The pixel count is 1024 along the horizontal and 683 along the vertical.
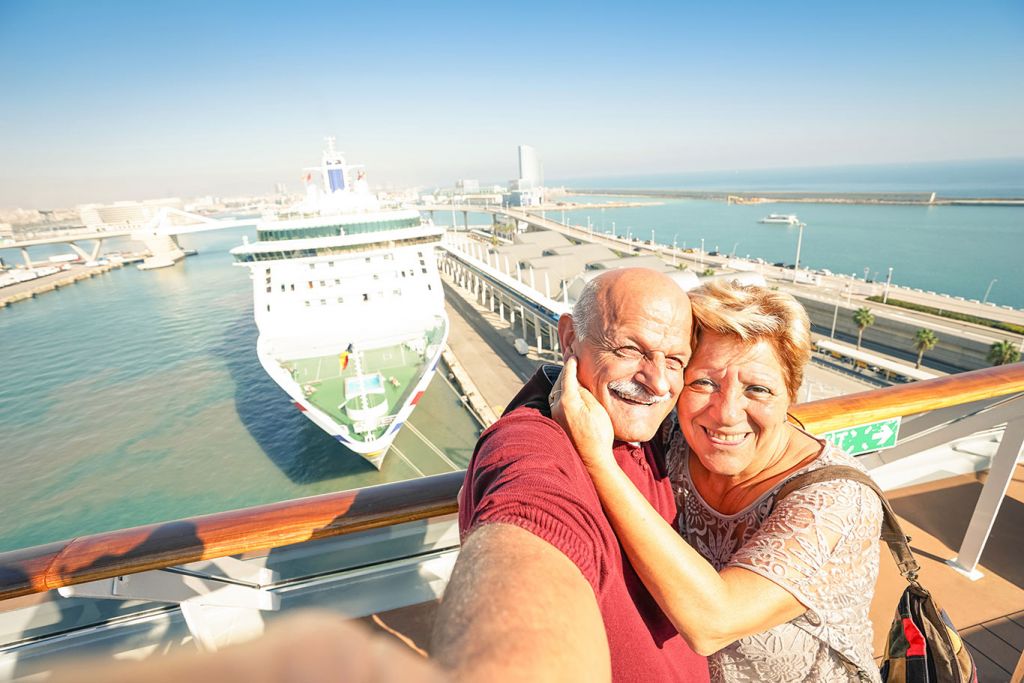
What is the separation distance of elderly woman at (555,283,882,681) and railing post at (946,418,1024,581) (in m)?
1.72

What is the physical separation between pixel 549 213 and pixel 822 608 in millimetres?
106362

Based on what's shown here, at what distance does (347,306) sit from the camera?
17156mm

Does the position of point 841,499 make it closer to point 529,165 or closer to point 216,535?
point 216,535

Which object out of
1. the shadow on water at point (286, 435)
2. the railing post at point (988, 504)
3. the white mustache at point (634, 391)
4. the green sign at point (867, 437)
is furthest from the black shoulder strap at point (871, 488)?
the shadow on water at point (286, 435)

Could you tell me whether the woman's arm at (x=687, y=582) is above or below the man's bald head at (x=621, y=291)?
below

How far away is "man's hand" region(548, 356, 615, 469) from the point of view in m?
1.06

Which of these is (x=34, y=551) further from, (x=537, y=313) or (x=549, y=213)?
(x=549, y=213)

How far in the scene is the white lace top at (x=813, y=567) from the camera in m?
1.04

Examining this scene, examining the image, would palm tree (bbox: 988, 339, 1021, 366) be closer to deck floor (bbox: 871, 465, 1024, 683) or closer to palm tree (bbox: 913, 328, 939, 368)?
palm tree (bbox: 913, 328, 939, 368)

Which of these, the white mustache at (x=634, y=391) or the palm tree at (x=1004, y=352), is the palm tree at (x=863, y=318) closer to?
the palm tree at (x=1004, y=352)

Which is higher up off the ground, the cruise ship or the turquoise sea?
the cruise ship

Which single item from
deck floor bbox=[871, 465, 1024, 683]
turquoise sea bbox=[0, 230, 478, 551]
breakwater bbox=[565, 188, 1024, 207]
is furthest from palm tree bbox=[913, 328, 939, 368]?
breakwater bbox=[565, 188, 1024, 207]

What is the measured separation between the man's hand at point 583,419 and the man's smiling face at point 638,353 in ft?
0.29

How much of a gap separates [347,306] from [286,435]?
16.5 feet
